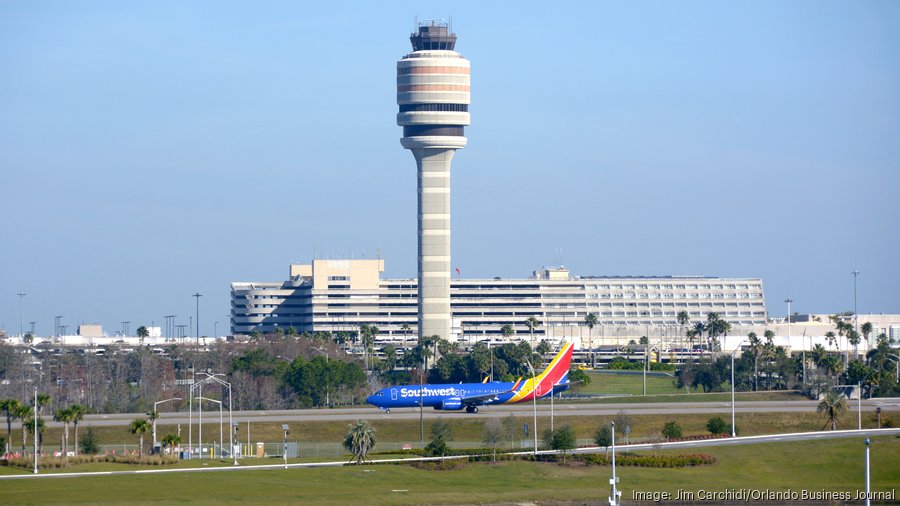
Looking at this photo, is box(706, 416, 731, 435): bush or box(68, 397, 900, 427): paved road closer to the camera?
box(706, 416, 731, 435): bush

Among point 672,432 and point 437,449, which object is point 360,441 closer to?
point 437,449

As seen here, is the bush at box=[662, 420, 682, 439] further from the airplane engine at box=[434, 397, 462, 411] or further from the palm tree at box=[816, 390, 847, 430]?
the airplane engine at box=[434, 397, 462, 411]

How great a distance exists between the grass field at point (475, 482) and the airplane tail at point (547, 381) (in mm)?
44403

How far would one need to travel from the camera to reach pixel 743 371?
19712 cm

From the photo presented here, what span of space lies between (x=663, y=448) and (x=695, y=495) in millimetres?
19084

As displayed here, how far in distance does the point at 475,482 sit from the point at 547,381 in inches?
2259

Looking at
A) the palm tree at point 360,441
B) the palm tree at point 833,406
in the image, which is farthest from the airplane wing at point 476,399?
the palm tree at point 360,441

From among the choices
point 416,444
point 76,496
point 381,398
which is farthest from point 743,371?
point 76,496

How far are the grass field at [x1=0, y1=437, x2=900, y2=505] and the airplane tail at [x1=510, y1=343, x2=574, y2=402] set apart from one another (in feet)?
146

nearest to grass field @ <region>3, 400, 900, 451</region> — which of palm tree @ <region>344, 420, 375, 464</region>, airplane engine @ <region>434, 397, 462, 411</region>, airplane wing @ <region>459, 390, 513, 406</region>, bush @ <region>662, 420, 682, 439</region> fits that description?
bush @ <region>662, 420, 682, 439</region>

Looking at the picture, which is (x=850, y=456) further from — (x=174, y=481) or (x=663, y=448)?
(x=174, y=481)

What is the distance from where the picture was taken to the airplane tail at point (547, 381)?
525ft

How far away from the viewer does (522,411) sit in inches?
6102

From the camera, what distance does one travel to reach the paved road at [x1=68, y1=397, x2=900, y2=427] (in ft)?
485
